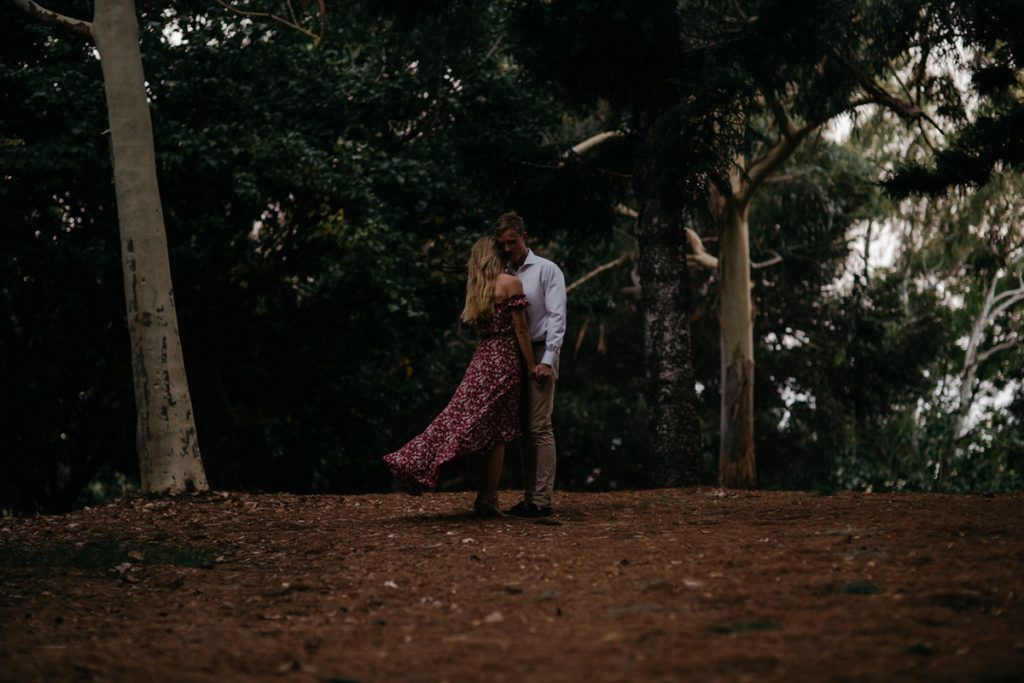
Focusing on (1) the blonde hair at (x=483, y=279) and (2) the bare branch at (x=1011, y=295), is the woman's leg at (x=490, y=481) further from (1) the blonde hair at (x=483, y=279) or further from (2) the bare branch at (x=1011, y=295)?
(2) the bare branch at (x=1011, y=295)

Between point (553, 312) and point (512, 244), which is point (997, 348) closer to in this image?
point (553, 312)

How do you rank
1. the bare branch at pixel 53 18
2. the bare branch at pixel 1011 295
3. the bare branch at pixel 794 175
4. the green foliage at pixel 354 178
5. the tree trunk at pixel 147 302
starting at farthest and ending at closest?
the bare branch at pixel 1011 295, the bare branch at pixel 794 175, the green foliage at pixel 354 178, the bare branch at pixel 53 18, the tree trunk at pixel 147 302

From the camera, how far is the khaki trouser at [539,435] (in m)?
7.69

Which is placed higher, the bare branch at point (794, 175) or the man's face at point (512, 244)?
the bare branch at point (794, 175)

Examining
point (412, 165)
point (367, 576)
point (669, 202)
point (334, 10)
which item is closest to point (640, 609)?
point (367, 576)

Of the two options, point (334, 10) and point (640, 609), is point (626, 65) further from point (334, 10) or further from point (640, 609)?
point (640, 609)

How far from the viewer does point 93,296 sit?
16.0 metres

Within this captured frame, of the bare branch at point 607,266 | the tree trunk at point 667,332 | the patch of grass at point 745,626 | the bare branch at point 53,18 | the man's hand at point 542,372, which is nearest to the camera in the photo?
the patch of grass at point 745,626

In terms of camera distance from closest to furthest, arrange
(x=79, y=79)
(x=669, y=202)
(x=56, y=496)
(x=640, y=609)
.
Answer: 1. (x=640, y=609)
2. (x=669, y=202)
3. (x=79, y=79)
4. (x=56, y=496)

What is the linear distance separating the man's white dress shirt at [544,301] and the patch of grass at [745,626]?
328cm

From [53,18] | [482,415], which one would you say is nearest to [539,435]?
[482,415]

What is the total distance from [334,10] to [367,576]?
10993mm

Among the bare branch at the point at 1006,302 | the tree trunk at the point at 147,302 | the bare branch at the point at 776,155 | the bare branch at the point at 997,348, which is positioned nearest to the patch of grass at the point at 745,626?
the tree trunk at the point at 147,302

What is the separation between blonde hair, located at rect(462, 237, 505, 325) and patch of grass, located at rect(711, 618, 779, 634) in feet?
11.5
